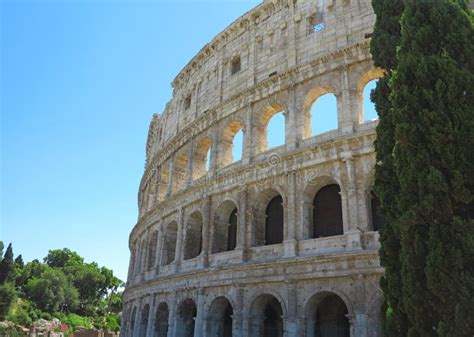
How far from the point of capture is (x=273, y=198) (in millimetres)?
14781

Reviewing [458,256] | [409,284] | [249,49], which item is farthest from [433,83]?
[249,49]

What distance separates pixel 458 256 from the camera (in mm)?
6422

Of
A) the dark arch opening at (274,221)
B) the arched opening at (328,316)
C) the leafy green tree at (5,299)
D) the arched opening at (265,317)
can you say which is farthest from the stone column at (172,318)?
the leafy green tree at (5,299)

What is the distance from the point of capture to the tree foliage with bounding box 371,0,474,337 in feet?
21.3

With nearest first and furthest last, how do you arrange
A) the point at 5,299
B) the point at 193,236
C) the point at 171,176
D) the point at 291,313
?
1. the point at 291,313
2. the point at 193,236
3. the point at 171,176
4. the point at 5,299

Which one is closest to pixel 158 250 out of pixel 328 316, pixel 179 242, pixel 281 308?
Result: pixel 179 242

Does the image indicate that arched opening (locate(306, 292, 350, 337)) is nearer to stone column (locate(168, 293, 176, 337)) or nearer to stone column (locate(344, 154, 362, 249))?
stone column (locate(344, 154, 362, 249))

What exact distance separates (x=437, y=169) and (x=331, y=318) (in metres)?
→ 7.20

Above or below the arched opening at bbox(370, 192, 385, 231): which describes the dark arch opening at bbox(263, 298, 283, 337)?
below

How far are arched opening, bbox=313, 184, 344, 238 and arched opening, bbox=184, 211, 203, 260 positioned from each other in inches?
205

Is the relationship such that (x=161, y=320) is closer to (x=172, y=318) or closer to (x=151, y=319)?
(x=151, y=319)

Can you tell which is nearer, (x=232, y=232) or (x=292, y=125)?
(x=292, y=125)

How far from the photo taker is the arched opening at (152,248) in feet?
65.5

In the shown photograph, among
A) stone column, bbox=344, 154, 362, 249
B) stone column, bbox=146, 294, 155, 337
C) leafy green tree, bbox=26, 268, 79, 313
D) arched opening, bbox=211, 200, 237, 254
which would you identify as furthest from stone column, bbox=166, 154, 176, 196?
leafy green tree, bbox=26, 268, 79, 313
